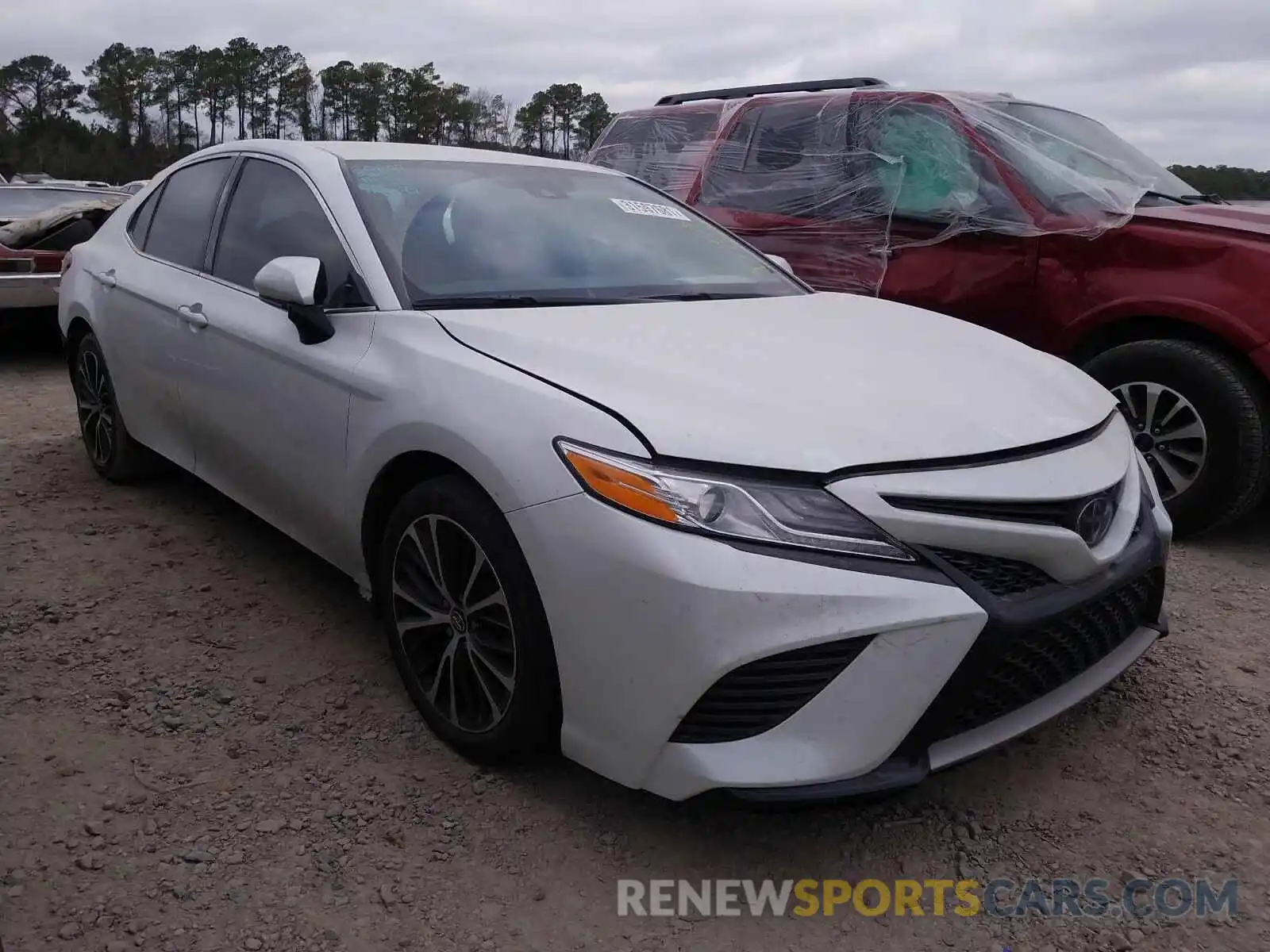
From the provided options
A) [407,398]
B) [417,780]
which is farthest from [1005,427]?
[417,780]

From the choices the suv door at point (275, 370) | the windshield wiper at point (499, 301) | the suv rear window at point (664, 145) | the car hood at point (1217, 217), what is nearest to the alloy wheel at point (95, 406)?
the suv door at point (275, 370)

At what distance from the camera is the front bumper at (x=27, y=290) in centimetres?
722

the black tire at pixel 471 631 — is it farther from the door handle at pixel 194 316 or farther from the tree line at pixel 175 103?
the tree line at pixel 175 103

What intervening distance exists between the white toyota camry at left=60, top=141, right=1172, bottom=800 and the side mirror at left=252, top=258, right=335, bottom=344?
0.4 inches

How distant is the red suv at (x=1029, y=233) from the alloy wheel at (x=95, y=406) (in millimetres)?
3100

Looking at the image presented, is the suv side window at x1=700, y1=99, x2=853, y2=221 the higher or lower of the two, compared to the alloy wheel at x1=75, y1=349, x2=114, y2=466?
higher

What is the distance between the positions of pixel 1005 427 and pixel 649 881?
123 cm

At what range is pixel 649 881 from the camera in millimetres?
2172

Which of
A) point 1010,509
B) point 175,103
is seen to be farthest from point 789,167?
point 175,103

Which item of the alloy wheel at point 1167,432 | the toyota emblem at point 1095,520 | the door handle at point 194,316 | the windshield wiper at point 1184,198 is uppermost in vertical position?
the windshield wiper at point 1184,198

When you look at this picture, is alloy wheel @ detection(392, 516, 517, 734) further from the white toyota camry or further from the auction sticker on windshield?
the auction sticker on windshield

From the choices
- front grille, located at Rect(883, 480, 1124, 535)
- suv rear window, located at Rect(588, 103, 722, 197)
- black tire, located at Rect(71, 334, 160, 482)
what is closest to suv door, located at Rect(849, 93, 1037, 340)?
suv rear window, located at Rect(588, 103, 722, 197)

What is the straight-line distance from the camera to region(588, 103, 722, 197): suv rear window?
5.88 meters

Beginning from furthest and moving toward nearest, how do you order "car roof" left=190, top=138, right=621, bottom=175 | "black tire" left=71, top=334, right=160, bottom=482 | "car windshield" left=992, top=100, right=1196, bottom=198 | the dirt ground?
1. "car windshield" left=992, top=100, right=1196, bottom=198
2. "black tire" left=71, top=334, right=160, bottom=482
3. "car roof" left=190, top=138, right=621, bottom=175
4. the dirt ground
